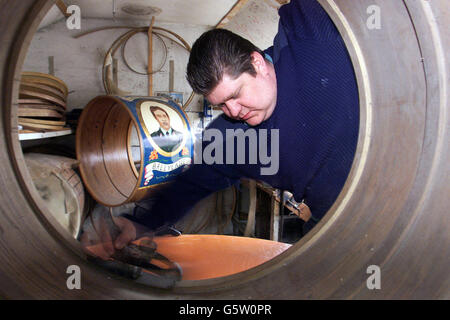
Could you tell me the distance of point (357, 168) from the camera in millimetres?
419

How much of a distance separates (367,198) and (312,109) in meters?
0.54

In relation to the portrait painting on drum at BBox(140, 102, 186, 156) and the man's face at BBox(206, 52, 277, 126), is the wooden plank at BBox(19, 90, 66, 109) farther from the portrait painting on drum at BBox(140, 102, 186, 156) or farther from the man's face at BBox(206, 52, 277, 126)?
the man's face at BBox(206, 52, 277, 126)

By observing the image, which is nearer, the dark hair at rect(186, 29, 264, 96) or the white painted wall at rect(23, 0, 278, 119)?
the dark hair at rect(186, 29, 264, 96)

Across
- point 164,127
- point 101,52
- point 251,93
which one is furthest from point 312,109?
point 101,52

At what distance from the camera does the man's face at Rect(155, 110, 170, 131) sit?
192 centimetres

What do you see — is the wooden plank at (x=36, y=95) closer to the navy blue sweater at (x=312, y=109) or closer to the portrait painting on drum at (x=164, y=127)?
the portrait painting on drum at (x=164, y=127)

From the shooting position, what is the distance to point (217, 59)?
99cm

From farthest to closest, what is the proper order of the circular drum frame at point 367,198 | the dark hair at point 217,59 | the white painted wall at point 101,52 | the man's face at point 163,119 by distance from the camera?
the white painted wall at point 101,52, the man's face at point 163,119, the dark hair at point 217,59, the circular drum frame at point 367,198

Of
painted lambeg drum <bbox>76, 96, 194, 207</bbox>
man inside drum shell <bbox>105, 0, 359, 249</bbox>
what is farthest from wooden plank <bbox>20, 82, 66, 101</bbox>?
man inside drum shell <bbox>105, 0, 359, 249</bbox>

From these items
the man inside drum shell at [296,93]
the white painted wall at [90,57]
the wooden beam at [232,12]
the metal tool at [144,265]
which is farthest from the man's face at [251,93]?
the white painted wall at [90,57]

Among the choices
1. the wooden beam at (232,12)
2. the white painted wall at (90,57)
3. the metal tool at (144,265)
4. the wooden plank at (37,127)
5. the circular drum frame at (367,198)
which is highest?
the wooden beam at (232,12)

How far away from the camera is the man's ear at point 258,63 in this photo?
102 centimetres

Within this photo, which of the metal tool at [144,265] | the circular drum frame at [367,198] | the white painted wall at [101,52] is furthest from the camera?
the white painted wall at [101,52]

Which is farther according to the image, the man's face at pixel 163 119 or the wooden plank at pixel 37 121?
the man's face at pixel 163 119
